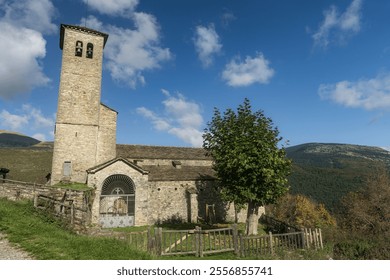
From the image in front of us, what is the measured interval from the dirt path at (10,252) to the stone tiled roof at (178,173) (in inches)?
630

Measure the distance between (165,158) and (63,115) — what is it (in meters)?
11.3

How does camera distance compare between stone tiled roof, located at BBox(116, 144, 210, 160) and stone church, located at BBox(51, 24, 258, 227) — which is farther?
stone tiled roof, located at BBox(116, 144, 210, 160)

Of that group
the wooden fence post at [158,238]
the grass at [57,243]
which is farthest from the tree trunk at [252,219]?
the wooden fence post at [158,238]

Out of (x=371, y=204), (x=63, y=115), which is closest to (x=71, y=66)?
(x=63, y=115)

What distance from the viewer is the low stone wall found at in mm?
13680

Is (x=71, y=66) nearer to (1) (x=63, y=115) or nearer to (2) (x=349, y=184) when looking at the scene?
(1) (x=63, y=115)

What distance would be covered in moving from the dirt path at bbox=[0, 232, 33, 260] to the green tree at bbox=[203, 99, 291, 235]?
42.9 feet

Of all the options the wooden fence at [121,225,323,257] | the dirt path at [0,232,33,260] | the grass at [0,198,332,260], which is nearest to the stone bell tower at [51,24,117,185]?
the grass at [0,198,332,260]

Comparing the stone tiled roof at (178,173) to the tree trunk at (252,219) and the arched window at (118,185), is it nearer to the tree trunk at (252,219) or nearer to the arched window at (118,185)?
the arched window at (118,185)

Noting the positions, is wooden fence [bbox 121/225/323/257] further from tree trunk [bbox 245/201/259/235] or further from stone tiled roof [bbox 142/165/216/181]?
stone tiled roof [bbox 142/165/216/181]

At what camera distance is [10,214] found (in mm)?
13234

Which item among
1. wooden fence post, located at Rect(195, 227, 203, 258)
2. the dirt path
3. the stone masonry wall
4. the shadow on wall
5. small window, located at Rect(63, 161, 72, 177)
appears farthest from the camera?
the stone masonry wall

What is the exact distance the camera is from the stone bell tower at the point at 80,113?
2527 cm

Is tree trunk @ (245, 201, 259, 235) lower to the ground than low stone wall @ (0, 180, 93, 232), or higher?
lower
